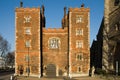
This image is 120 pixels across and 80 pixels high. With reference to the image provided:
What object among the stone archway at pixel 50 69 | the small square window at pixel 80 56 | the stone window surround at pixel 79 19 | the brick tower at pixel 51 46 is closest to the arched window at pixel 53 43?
the brick tower at pixel 51 46

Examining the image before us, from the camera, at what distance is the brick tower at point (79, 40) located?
57438mm

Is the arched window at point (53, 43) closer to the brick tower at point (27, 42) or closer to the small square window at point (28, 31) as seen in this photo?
the brick tower at point (27, 42)

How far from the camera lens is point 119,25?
165 ft

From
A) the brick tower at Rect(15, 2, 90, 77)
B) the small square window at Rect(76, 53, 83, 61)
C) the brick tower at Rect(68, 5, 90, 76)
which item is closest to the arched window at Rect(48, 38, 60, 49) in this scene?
the brick tower at Rect(15, 2, 90, 77)

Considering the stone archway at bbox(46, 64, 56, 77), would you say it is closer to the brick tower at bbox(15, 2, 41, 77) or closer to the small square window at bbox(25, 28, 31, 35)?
the brick tower at bbox(15, 2, 41, 77)

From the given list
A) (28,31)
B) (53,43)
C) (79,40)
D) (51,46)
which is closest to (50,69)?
(51,46)

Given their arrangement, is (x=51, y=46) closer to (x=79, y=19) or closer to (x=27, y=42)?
(x=27, y=42)

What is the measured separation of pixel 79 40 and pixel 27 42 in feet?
38.5

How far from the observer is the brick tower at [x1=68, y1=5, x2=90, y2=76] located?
5744 centimetres

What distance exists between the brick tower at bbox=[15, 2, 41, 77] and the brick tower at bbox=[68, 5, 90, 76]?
7.37 meters

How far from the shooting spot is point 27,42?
58.0 meters

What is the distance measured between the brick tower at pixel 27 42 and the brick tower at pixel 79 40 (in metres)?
7.37

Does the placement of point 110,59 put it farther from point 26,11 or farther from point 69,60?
point 26,11

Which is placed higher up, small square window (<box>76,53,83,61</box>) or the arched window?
the arched window
